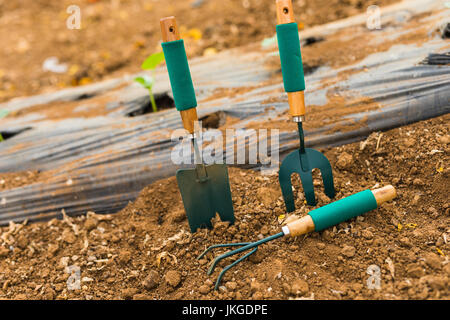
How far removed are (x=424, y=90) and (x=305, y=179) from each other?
69 cm

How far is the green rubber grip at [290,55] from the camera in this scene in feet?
4.04

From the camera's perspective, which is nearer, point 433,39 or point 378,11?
point 433,39

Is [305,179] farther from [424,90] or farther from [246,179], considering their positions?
[424,90]

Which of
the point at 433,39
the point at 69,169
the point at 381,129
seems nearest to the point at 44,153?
the point at 69,169

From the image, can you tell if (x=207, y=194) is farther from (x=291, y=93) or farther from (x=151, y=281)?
(x=291, y=93)

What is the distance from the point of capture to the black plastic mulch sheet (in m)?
1.60

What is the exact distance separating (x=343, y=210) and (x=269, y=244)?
0.90ft

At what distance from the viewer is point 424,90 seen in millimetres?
1597

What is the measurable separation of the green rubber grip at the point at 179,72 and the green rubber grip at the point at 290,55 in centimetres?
32

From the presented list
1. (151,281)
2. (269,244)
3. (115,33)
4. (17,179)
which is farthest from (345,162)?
(115,33)

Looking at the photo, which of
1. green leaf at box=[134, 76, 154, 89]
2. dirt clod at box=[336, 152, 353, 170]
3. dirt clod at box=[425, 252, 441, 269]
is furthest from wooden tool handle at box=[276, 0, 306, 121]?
green leaf at box=[134, 76, 154, 89]

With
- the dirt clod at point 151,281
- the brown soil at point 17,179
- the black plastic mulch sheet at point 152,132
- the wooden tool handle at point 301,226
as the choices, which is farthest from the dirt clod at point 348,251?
the brown soil at point 17,179

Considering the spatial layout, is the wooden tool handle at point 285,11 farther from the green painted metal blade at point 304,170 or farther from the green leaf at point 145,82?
the green leaf at point 145,82

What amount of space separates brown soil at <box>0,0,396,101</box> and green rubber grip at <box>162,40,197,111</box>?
166cm
